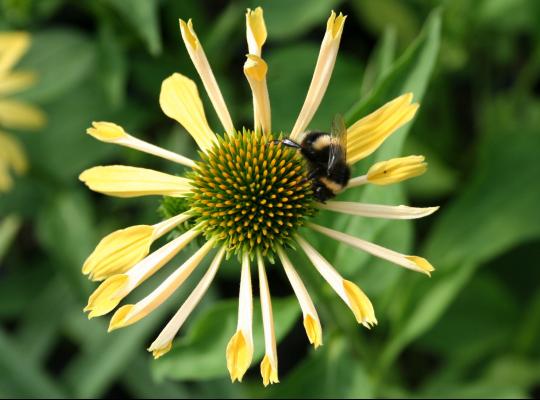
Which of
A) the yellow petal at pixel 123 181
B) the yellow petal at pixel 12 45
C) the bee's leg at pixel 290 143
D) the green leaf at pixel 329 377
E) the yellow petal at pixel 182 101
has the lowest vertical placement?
the green leaf at pixel 329 377

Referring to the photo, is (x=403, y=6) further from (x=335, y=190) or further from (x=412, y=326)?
(x=335, y=190)

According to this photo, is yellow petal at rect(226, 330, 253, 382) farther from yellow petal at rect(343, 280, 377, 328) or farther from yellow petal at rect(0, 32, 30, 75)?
yellow petal at rect(0, 32, 30, 75)

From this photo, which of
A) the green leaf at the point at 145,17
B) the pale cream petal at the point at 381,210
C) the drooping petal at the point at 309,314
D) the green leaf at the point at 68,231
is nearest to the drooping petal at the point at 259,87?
the pale cream petal at the point at 381,210

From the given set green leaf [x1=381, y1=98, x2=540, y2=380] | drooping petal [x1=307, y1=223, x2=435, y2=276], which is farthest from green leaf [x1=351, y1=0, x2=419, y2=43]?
drooping petal [x1=307, y1=223, x2=435, y2=276]

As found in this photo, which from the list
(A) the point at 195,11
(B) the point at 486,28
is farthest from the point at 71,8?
(B) the point at 486,28

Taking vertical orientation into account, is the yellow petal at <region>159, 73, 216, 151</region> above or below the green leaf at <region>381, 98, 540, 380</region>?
above

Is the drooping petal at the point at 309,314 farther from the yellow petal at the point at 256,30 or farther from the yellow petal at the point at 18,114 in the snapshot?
the yellow petal at the point at 18,114
